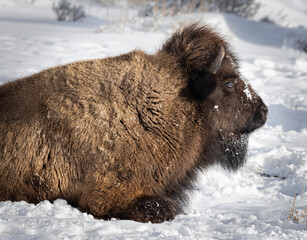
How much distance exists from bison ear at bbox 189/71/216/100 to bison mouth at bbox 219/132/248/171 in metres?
0.43

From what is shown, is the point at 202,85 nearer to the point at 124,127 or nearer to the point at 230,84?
the point at 230,84

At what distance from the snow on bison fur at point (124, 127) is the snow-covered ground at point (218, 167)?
0.20 metres

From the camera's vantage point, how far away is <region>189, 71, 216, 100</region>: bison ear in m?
3.09

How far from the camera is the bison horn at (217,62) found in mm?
3008

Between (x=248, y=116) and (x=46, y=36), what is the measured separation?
23.3 feet

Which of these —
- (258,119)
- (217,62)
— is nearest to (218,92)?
(217,62)

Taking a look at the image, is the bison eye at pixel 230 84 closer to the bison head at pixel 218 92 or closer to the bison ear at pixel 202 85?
the bison head at pixel 218 92

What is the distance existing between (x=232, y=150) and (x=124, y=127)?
3.63 ft

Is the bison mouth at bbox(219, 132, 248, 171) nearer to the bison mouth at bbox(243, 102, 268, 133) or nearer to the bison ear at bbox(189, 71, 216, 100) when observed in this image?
the bison mouth at bbox(243, 102, 268, 133)

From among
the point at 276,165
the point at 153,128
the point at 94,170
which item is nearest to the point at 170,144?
the point at 153,128

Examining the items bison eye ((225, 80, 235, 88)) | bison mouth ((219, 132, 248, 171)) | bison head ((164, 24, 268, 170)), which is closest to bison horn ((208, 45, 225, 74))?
bison head ((164, 24, 268, 170))

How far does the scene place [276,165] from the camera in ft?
13.8

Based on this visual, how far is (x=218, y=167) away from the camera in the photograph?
142 inches

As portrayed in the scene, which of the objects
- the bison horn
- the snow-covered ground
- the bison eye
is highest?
the bison horn
